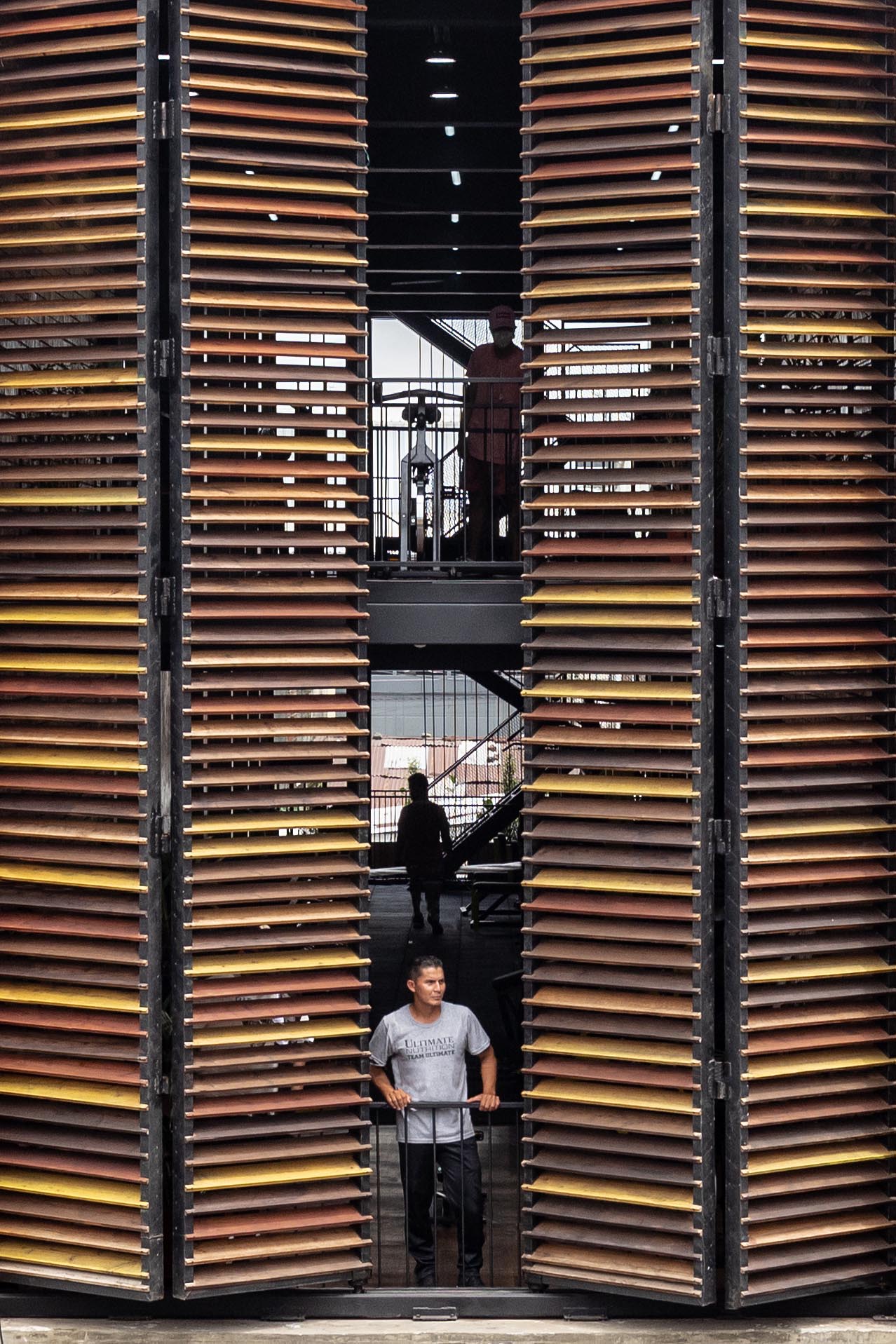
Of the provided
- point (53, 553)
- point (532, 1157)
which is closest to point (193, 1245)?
point (532, 1157)

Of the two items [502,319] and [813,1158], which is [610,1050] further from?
[502,319]

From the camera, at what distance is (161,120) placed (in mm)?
6758

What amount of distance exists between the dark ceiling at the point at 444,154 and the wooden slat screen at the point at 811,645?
2.40m

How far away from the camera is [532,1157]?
273 inches

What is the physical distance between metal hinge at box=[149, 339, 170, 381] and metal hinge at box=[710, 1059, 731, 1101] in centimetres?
401

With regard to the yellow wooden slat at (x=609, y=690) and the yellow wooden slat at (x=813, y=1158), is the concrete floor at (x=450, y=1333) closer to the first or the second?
the yellow wooden slat at (x=813, y=1158)

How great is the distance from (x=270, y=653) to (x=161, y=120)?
2.50 m

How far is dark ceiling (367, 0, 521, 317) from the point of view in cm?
957

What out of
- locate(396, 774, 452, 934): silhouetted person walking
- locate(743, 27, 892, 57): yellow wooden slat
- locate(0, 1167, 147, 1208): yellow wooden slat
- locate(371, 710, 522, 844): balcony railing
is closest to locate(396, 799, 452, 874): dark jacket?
locate(396, 774, 452, 934): silhouetted person walking

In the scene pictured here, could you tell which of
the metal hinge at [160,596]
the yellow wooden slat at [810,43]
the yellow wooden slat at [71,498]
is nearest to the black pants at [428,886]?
the metal hinge at [160,596]

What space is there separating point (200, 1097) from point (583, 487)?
3386 millimetres

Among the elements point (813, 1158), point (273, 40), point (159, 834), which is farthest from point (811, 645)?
point (273, 40)

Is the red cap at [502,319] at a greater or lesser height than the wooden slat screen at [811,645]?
greater

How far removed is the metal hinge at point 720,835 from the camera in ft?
22.1
